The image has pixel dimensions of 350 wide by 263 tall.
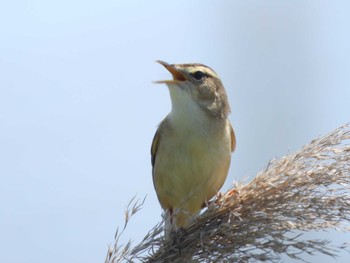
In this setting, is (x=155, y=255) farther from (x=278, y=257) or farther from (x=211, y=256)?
(x=278, y=257)

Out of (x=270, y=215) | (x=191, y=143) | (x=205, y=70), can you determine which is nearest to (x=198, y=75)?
(x=205, y=70)

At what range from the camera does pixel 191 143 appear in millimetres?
Answer: 3408

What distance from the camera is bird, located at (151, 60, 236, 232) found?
11.0 ft

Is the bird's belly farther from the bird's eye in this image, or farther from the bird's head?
the bird's eye

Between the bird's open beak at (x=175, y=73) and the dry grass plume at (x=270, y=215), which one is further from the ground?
the bird's open beak at (x=175, y=73)

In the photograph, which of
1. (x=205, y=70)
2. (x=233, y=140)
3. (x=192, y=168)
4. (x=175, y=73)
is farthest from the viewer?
(x=233, y=140)

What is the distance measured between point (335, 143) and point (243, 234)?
0.53m

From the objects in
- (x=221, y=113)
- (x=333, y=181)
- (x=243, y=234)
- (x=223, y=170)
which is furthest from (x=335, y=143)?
(x=221, y=113)

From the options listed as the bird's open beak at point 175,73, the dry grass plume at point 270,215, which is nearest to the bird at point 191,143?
the bird's open beak at point 175,73

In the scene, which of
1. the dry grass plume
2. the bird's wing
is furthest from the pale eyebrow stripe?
the dry grass plume

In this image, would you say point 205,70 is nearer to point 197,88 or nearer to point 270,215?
point 197,88

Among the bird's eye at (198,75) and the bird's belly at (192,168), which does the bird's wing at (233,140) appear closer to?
the bird's belly at (192,168)

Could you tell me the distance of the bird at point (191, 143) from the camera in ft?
11.0

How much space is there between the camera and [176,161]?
3398 mm
